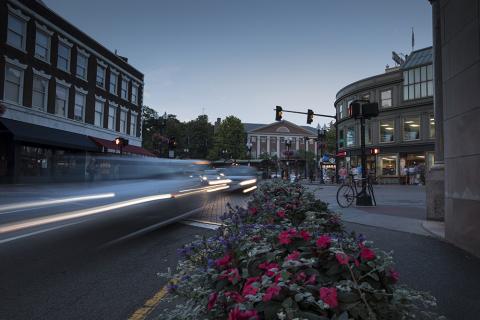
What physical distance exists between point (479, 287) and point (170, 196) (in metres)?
6.32

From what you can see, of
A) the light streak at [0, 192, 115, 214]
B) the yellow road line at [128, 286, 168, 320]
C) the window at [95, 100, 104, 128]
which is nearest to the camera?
the yellow road line at [128, 286, 168, 320]

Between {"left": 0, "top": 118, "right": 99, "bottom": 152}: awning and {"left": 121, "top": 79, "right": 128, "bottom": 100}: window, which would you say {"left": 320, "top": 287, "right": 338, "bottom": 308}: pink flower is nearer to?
{"left": 0, "top": 118, "right": 99, "bottom": 152}: awning

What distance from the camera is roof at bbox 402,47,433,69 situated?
35.3 meters

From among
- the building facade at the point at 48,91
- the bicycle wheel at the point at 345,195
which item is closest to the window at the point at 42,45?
the building facade at the point at 48,91

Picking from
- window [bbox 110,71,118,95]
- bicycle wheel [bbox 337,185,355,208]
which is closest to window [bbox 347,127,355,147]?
window [bbox 110,71,118,95]

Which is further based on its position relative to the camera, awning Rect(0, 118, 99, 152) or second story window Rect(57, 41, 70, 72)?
second story window Rect(57, 41, 70, 72)

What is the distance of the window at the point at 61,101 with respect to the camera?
26109mm

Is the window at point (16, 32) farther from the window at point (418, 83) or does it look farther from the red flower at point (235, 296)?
the window at point (418, 83)

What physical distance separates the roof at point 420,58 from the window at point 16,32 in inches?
1335

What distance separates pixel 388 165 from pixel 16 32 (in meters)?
35.6

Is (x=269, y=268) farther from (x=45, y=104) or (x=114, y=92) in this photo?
(x=114, y=92)

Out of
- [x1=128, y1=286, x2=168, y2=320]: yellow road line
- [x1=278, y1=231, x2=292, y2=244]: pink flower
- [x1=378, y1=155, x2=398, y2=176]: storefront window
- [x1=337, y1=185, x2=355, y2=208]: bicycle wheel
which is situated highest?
[x1=378, y1=155, x2=398, y2=176]: storefront window

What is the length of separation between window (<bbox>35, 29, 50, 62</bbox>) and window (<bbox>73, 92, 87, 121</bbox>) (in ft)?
12.9

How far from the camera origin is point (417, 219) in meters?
9.14
